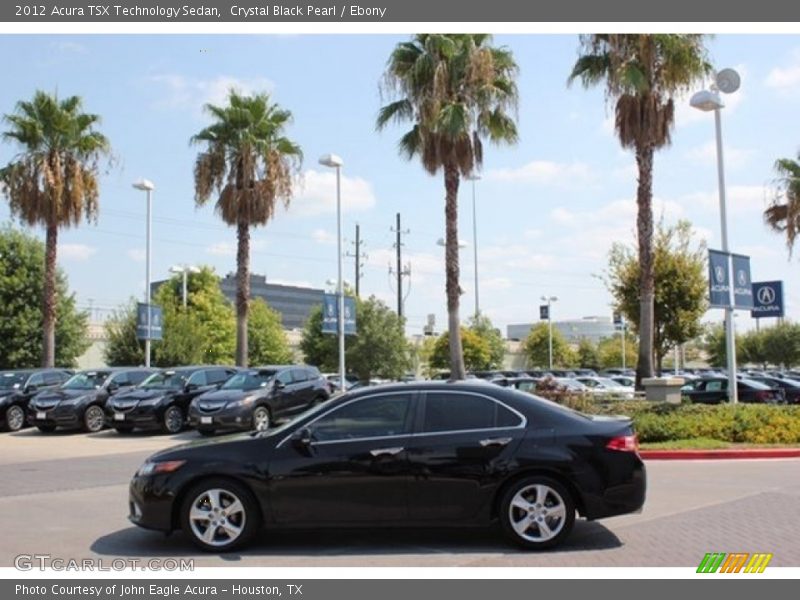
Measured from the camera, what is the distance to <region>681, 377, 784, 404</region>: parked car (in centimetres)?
2622

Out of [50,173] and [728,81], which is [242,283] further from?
[728,81]

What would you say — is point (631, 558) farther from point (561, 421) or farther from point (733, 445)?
point (733, 445)

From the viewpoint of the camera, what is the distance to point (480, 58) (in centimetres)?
2762

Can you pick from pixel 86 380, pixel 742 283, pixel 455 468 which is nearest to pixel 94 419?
pixel 86 380

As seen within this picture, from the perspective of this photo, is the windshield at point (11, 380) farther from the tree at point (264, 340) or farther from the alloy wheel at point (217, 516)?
the tree at point (264, 340)

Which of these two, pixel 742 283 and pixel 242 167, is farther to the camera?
pixel 242 167

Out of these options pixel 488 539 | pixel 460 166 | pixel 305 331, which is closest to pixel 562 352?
pixel 305 331

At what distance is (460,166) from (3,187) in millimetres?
17403

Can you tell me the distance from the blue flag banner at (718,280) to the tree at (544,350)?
166 feet

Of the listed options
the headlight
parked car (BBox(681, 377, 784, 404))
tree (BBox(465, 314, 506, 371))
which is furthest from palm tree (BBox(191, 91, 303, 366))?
tree (BBox(465, 314, 506, 371))

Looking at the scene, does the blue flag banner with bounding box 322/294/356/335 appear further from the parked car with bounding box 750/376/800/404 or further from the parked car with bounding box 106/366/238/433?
the parked car with bounding box 750/376/800/404

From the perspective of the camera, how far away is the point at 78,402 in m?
23.6

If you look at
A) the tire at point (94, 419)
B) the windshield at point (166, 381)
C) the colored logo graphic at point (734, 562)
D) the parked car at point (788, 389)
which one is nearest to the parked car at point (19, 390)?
the tire at point (94, 419)

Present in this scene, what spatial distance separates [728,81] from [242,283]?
1823 cm
